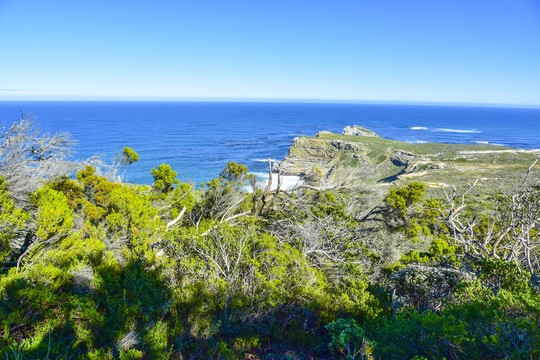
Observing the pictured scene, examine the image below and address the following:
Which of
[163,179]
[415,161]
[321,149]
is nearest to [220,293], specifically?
[163,179]

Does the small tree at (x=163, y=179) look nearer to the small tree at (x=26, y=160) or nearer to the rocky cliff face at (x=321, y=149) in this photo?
the small tree at (x=26, y=160)

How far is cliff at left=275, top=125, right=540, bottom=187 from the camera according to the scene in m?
35.8

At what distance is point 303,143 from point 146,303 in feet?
207

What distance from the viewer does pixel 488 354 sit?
3639 millimetres

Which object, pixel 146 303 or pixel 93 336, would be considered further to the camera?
pixel 146 303

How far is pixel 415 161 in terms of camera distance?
49.5 metres

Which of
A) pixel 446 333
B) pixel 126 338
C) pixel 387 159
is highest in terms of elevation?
pixel 446 333

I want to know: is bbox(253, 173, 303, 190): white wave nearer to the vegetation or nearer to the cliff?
the cliff

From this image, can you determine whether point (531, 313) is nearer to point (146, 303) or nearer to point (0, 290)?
point (146, 303)

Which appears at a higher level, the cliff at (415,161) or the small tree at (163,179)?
the small tree at (163,179)

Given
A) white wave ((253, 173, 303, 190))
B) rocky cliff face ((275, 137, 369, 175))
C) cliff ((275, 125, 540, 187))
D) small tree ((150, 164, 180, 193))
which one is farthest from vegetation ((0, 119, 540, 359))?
rocky cliff face ((275, 137, 369, 175))

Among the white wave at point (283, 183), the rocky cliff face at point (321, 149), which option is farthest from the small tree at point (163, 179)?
the rocky cliff face at point (321, 149)

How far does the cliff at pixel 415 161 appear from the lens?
35812 mm

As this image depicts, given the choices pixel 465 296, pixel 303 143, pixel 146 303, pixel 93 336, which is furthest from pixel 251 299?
pixel 303 143
